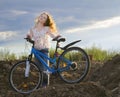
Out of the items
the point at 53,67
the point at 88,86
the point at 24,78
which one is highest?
the point at 53,67

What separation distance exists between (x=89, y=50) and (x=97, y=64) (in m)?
3.74

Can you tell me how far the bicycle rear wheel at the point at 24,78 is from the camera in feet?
39.4

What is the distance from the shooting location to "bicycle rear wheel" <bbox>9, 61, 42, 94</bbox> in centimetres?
1202

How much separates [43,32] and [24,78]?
4.54ft

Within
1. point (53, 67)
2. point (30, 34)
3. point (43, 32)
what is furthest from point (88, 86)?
point (30, 34)

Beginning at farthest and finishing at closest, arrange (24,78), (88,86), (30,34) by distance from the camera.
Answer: (24,78) → (30,34) → (88,86)

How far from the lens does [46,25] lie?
12.3 meters

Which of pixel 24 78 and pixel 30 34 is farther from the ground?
pixel 30 34

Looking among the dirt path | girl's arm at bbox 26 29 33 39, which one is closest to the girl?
girl's arm at bbox 26 29 33 39

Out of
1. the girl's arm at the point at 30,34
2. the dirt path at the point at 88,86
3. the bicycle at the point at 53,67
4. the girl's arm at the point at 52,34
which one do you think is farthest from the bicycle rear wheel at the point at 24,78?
the girl's arm at the point at 52,34

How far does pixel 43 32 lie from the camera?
12.1 metres

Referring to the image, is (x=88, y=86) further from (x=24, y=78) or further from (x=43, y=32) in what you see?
(x=24, y=78)

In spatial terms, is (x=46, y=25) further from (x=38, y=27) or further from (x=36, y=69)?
(x=36, y=69)

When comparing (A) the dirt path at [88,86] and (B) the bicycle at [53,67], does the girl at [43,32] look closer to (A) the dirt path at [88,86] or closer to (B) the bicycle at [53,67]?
(B) the bicycle at [53,67]
